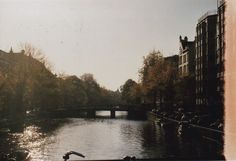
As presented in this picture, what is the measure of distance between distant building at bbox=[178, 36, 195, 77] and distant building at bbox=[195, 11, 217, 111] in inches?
255

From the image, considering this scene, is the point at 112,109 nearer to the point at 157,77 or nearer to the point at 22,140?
the point at 157,77

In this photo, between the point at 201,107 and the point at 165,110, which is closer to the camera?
the point at 201,107

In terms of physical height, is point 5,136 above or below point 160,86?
below

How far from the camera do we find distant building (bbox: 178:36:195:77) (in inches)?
3036

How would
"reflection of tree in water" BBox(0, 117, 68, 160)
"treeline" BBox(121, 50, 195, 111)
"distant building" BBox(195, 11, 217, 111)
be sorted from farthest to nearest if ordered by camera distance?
"treeline" BBox(121, 50, 195, 111), "distant building" BBox(195, 11, 217, 111), "reflection of tree in water" BBox(0, 117, 68, 160)

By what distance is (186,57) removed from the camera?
81000mm

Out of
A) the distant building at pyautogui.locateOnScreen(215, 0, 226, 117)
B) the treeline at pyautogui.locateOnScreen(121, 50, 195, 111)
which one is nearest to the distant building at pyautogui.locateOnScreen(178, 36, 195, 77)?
the treeline at pyautogui.locateOnScreen(121, 50, 195, 111)

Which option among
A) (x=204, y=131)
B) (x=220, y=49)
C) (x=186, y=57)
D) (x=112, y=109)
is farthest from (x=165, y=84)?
(x=204, y=131)

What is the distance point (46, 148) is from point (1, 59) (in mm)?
54033

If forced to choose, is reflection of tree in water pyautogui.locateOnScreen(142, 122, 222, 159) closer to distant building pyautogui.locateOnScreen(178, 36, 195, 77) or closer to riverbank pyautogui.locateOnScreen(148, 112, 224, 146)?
riverbank pyautogui.locateOnScreen(148, 112, 224, 146)

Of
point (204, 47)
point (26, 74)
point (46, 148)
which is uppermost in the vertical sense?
point (204, 47)

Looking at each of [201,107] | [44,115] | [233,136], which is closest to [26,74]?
[44,115]

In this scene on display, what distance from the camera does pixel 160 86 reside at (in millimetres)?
68375

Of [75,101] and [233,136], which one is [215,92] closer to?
[233,136]
